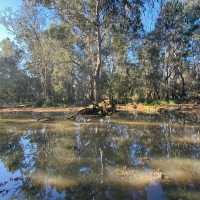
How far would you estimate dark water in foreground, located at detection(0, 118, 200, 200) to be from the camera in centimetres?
573

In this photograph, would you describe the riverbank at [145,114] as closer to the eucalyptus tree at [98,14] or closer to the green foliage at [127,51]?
the eucalyptus tree at [98,14]

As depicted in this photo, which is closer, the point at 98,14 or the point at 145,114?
the point at 145,114

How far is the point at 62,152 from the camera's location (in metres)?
9.27

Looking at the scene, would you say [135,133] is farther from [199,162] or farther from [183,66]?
[183,66]

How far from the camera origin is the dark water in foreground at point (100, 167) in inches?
226

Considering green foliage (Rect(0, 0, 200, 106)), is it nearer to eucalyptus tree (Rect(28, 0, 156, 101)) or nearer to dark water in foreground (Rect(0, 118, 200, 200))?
eucalyptus tree (Rect(28, 0, 156, 101))

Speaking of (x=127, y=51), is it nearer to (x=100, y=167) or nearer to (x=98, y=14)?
(x=98, y=14)

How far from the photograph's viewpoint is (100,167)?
7500 millimetres

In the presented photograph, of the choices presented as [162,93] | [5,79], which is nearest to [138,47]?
[162,93]

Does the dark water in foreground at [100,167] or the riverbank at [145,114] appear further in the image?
the riverbank at [145,114]

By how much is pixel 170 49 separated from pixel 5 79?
29.0m

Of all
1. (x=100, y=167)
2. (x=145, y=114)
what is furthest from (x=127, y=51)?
(x=100, y=167)

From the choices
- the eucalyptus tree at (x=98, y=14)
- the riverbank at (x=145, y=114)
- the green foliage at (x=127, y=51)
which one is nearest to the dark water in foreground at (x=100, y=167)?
the riverbank at (x=145, y=114)

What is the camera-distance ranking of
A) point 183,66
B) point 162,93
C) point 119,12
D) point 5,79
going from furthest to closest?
point 5,79 < point 183,66 < point 162,93 < point 119,12
